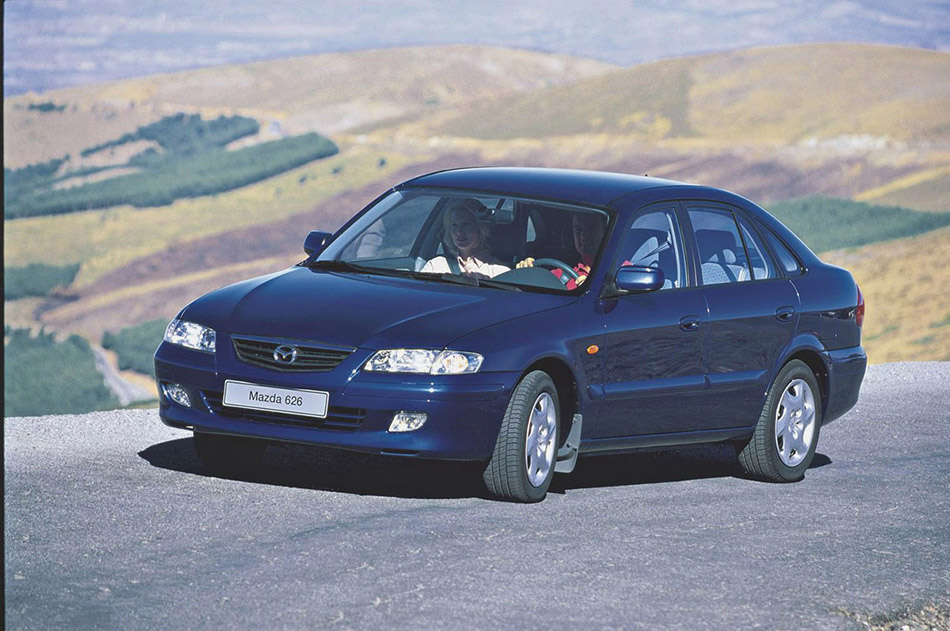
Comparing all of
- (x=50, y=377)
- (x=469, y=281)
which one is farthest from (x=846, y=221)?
(x=469, y=281)

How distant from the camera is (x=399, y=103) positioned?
17138 cm

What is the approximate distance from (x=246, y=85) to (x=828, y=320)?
18702 cm

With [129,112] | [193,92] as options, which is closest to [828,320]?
[129,112]

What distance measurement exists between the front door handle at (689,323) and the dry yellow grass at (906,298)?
1251 inches

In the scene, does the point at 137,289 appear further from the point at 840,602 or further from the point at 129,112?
the point at 840,602

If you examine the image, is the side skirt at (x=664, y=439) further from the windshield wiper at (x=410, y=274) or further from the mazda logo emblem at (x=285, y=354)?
the mazda logo emblem at (x=285, y=354)

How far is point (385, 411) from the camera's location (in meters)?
7.39

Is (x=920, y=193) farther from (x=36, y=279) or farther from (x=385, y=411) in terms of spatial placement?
(x=385, y=411)

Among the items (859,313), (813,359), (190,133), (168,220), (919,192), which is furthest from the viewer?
(190,133)

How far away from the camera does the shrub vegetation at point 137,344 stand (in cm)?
9531

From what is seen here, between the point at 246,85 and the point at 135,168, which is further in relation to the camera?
the point at 246,85

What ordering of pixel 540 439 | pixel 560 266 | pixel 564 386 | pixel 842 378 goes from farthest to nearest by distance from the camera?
pixel 842 378, pixel 560 266, pixel 564 386, pixel 540 439

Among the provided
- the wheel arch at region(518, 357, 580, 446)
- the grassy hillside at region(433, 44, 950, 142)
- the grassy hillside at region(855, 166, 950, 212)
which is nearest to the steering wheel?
the wheel arch at region(518, 357, 580, 446)

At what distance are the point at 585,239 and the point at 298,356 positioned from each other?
6.15ft
